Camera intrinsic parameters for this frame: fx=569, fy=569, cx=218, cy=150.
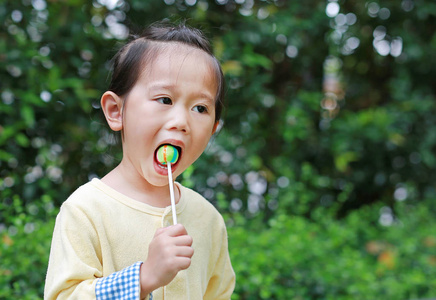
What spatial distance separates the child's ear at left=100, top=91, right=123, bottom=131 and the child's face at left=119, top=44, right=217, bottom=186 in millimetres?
36

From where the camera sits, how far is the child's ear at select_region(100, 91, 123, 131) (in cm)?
145

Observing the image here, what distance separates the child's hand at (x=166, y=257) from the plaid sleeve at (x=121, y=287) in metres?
0.02

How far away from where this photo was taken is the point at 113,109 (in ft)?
4.81

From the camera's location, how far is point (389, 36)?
14.9ft

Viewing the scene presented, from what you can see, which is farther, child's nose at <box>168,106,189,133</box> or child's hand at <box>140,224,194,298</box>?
child's nose at <box>168,106,189,133</box>

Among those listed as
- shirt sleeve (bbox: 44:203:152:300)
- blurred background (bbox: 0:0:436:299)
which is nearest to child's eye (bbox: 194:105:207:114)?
shirt sleeve (bbox: 44:203:152:300)

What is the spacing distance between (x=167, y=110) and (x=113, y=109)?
0.18 m

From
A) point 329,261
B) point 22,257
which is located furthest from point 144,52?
point 329,261

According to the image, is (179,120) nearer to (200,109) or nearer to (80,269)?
(200,109)

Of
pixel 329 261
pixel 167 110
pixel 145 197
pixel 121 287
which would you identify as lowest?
pixel 329 261

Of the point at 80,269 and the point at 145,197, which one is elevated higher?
the point at 145,197

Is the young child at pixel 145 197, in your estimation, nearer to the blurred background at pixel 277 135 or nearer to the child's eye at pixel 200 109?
the child's eye at pixel 200 109

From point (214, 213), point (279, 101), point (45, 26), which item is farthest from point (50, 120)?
point (214, 213)

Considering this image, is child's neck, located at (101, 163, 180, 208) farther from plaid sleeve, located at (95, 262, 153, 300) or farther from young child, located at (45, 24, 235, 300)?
plaid sleeve, located at (95, 262, 153, 300)
